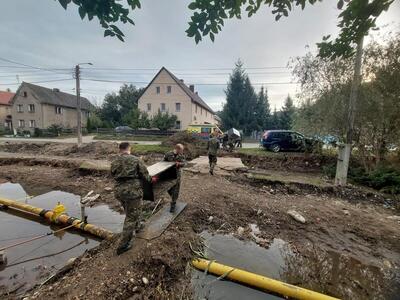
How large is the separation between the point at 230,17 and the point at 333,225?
5.66 meters

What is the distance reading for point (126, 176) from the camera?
12.0 ft

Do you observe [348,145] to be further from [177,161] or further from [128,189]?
[128,189]

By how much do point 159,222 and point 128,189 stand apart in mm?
1503

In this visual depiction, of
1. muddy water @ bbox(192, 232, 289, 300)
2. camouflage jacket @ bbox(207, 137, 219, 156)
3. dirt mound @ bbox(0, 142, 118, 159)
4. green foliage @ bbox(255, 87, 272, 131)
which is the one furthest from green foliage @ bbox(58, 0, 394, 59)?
green foliage @ bbox(255, 87, 272, 131)

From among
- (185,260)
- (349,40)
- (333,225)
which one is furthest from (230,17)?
(333,225)

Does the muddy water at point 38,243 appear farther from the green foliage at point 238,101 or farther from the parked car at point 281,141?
the green foliage at point 238,101

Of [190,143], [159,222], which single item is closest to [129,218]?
[159,222]

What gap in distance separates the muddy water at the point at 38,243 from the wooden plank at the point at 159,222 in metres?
1.25

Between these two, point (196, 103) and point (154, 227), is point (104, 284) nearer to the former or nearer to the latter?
point (154, 227)

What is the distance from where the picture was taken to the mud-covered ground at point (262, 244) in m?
3.26

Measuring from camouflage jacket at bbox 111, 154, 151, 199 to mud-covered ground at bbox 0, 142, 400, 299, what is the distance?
0.97 meters

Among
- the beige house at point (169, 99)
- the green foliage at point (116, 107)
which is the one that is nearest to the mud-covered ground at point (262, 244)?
the beige house at point (169, 99)

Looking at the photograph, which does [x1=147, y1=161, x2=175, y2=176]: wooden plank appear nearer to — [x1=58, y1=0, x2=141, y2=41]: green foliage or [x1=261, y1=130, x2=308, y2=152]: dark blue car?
[x1=58, y1=0, x2=141, y2=41]: green foliage

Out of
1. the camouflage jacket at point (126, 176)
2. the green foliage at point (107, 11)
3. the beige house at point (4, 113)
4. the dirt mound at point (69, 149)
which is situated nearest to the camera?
the green foliage at point (107, 11)
